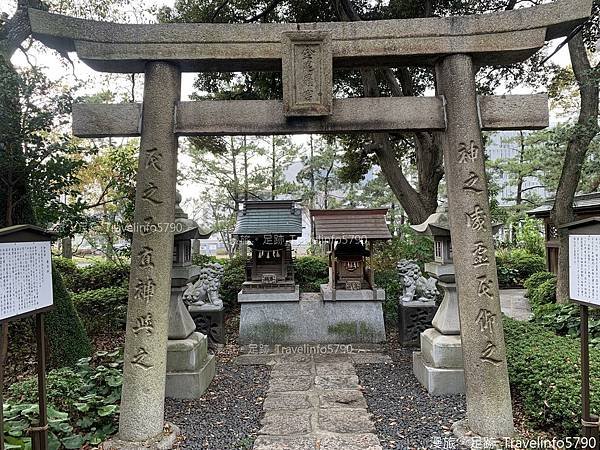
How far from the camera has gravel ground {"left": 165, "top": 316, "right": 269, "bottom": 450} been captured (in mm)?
4348

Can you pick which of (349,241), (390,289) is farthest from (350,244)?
(390,289)

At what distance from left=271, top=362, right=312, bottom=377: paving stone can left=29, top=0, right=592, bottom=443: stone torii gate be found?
2876 millimetres

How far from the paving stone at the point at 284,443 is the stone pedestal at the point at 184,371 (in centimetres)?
160

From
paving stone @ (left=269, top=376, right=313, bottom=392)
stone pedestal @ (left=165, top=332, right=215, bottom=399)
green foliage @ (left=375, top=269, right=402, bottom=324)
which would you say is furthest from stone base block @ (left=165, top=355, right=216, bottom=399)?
green foliage @ (left=375, top=269, right=402, bottom=324)

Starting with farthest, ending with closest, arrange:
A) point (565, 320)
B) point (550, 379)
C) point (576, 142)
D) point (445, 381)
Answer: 1. point (576, 142)
2. point (565, 320)
3. point (445, 381)
4. point (550, 379)

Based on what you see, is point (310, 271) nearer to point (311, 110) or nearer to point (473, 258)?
point (473, 258)

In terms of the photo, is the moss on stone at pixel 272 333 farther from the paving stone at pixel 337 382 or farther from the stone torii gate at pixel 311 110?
the stone torii gate at pixel 311 110

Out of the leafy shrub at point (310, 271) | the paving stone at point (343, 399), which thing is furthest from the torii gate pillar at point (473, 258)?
the leafy shrub at point (310, 271)

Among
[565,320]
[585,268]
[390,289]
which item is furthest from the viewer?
[390,289]

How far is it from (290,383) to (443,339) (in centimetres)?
240

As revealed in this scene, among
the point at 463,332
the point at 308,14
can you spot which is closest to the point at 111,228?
the point at 308,14

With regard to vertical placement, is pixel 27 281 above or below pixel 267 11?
below

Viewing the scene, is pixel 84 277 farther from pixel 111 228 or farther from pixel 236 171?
pixel 236 171

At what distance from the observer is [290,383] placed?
6258 mm
